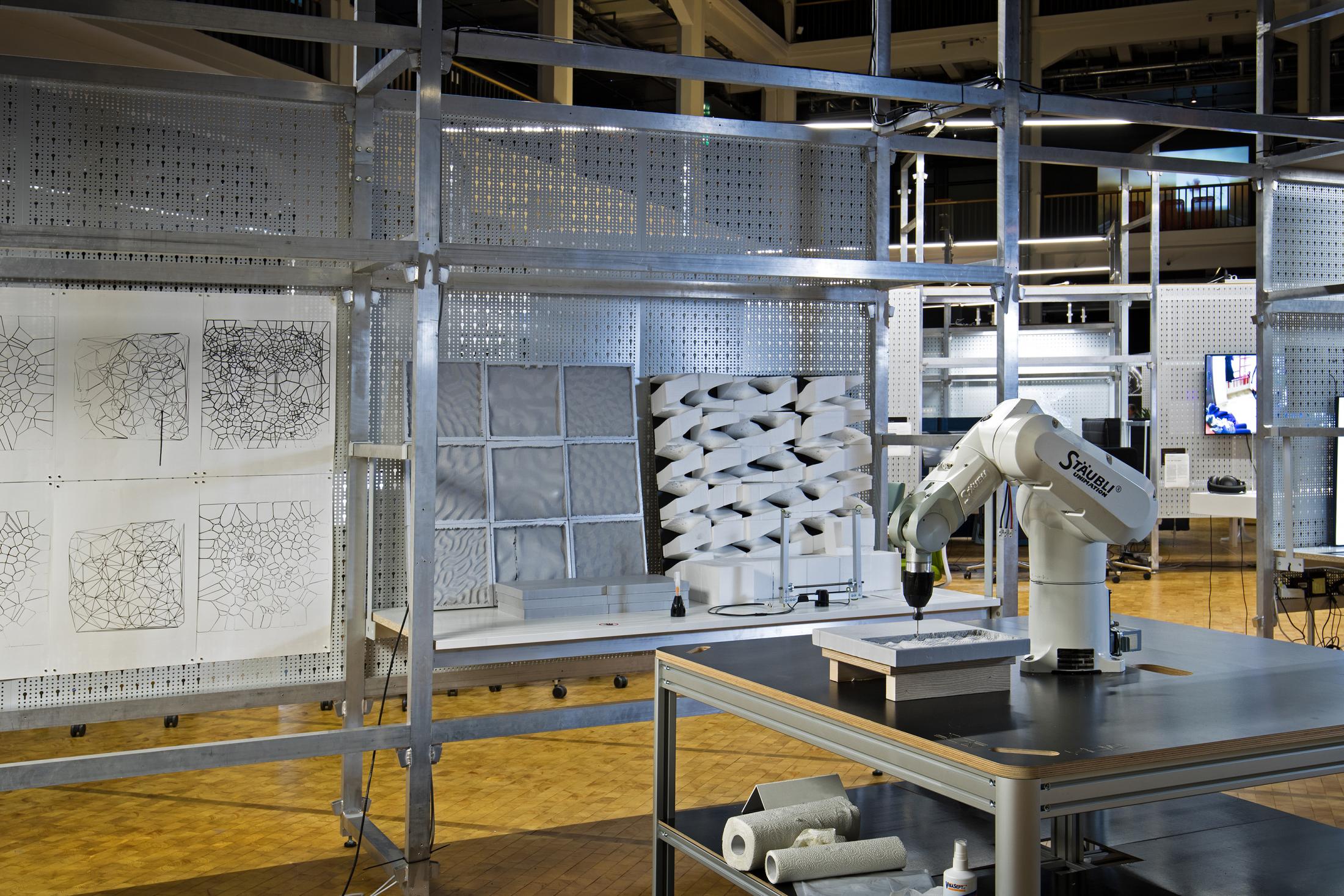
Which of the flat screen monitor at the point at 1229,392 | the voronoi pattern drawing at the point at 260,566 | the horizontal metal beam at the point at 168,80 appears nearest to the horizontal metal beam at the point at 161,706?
the voronoi pattern drawing at the point at 260,566

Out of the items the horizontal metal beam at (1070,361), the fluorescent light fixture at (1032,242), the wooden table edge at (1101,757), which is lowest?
the wooden table edge at (1101,757)

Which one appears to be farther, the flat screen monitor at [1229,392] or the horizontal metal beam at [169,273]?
the flat screen monitor at [1229,392]

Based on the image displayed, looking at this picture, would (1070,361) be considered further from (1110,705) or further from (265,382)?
(1110,705)

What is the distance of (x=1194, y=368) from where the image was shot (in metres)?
11.2

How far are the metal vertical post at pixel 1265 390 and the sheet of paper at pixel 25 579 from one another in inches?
196

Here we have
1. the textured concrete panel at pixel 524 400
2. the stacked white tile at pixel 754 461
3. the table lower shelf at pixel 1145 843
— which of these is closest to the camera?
the table lower shelf at pixel 1145 843

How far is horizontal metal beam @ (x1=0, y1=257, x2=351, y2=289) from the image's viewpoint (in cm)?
365

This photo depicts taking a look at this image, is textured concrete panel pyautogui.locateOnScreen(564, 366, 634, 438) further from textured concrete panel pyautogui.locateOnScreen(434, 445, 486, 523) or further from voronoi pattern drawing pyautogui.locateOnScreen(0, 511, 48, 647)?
voronoi pattern drawing pyautogui.locateOnScreen(0, 511, 48, 647)

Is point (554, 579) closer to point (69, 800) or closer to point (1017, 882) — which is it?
point (69, 800)

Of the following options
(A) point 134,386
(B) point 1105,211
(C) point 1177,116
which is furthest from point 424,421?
(B) point 1105,211

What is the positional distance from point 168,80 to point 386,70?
2.40ft

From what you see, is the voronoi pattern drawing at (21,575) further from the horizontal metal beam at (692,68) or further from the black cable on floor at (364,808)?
the horizontal metal beam at (692,68)

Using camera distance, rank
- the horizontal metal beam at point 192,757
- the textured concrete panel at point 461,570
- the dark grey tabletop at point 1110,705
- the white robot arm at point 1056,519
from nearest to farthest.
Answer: the dark grey tabletop at point 1110,705 < the white robot arm at point 1056,519 < the horizontal metal beam at point 192,757 < the textured concrete panel at point 461,570

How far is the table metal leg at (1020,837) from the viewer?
1.83 meters
